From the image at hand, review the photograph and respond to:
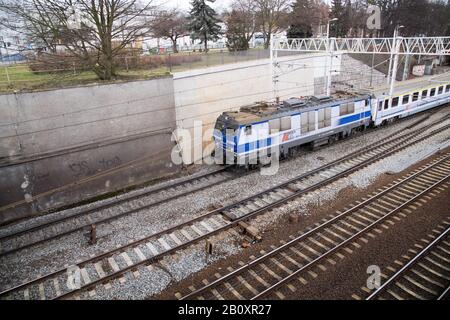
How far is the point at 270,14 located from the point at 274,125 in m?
27.9

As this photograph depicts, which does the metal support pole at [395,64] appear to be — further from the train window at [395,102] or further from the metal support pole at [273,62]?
the metal support pole at [273,62]

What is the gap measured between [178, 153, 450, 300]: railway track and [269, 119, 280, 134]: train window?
5132 millimetres

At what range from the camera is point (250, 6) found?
39.4 m

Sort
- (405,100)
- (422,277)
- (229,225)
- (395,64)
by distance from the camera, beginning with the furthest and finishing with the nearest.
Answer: (405,100)
(395,64)
(229,225)
(422,277)

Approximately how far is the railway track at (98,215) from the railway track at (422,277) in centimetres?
816

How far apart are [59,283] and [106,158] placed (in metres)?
7.32

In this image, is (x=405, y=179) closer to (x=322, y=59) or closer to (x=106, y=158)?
(x=106, y=158)

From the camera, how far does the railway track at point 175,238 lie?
8781mm

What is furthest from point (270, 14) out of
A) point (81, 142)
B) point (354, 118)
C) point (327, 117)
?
point (81, 142)

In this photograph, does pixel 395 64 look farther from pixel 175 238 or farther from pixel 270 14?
pixel 270 14

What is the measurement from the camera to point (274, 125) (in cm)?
1539

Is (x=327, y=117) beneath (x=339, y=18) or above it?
beneath

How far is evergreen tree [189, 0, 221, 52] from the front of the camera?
33.0 m

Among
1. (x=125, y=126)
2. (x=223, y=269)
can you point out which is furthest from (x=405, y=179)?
(x=125, y=126)
